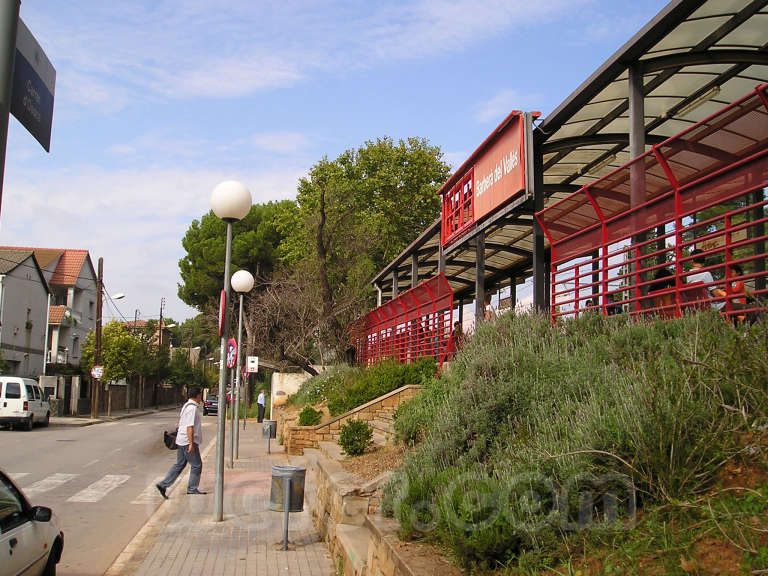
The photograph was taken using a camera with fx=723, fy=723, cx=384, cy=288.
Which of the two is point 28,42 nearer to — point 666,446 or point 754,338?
point 666,446

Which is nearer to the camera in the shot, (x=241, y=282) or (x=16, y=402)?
(x=241, y=282)

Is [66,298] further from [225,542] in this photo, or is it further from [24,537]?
[24,537]

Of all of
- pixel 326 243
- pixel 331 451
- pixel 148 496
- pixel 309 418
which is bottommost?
pixel 148 496

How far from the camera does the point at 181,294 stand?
5484 cm

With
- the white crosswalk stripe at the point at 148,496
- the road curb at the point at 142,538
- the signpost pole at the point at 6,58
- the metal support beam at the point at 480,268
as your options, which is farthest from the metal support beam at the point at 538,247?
the signpost pole at the point at 6,58

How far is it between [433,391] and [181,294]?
48.5 meters

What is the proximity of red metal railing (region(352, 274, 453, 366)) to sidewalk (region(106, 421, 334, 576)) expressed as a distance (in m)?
5.38

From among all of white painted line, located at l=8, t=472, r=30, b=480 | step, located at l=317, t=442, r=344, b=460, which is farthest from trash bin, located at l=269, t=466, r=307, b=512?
white painted line, located at l=8, t=472, r=30, b=480

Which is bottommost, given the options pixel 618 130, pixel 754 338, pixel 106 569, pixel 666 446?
pixel 106 569

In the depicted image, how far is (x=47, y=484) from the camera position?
44.7 ft

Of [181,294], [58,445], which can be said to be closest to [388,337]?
[58,445]

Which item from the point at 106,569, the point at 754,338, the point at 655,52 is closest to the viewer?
the point at 754,338

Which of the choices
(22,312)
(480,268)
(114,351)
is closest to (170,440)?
(480,268)

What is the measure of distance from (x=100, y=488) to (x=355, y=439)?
5.91 meters
